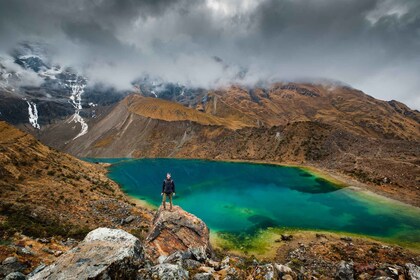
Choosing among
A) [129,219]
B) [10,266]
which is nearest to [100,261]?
[10,266]

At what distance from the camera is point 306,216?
144ft

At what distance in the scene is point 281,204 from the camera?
167 ft

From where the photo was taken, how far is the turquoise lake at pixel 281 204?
1550 inches

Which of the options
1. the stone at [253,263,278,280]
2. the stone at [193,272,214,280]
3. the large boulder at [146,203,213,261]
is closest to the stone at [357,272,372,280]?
the stone at [253,263,278,280]

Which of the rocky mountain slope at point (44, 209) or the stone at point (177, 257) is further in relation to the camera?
the rocky mountain slope at point (44, 209)

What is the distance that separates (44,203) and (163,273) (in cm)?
2596

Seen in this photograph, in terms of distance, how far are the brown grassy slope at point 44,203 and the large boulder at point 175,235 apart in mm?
9079

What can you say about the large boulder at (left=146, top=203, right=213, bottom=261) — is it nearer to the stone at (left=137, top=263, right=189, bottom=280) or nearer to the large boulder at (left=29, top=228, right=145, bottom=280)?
the stone at (left=137, top=263, right=189, bottom=280)

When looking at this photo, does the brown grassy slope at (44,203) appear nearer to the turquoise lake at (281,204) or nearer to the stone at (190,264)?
the stone at (190,264)

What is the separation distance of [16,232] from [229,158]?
105170mm

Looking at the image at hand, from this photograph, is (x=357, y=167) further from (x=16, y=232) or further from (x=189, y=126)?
(x=189, y=126)

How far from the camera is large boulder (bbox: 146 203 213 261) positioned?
60.1ft

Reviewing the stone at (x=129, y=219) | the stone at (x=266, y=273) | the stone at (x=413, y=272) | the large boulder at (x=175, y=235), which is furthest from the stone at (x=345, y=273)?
the stone at (x=129, y=219)

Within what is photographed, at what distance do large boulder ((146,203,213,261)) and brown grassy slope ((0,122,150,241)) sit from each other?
908 cm
